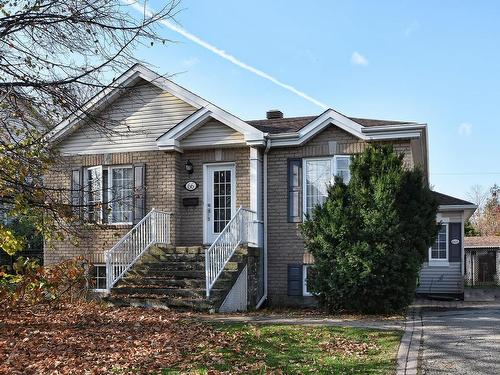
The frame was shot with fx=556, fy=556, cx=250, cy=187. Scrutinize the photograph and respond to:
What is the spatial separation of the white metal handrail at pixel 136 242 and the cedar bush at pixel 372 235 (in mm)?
4225

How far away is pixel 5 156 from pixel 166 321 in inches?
163

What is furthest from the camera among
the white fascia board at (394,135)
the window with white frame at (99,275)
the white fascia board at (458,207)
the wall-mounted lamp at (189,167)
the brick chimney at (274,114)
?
the brick chimney at (274,114)

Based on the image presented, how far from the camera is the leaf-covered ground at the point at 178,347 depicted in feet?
22.0

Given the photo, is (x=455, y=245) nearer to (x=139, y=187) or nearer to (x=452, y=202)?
(x=452, y=202)

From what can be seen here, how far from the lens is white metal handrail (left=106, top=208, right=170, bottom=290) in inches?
500

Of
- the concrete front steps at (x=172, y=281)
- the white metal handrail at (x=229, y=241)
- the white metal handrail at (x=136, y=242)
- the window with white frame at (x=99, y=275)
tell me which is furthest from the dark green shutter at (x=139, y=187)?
the white metal handrail at (x=229, y=241)

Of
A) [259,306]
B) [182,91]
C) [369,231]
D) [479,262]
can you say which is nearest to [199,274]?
[259,306]

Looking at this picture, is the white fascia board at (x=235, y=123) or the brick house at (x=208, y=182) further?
the white fascia board at (x=235, y=123)

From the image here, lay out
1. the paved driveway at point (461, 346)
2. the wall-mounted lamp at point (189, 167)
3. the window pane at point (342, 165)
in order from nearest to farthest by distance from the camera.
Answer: the paved driveway at point (461, 346)
the window pane at point (342, 165)
the wall-mounted lamp at point (189, 167)

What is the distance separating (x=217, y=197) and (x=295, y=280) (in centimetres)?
305

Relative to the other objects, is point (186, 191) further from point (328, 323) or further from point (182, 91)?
point (328, 323)

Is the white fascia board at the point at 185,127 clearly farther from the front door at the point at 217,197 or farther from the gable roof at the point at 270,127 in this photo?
the front door at the point at 217,197

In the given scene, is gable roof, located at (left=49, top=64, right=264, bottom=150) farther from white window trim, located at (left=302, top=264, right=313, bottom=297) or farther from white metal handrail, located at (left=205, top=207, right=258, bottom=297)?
white window trim, located at (left=302, top=264, right=313, bottom=297)

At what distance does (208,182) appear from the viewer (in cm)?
1511
